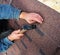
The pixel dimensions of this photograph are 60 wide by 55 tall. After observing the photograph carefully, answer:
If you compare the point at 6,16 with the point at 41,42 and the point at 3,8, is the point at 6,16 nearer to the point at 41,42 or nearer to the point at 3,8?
the point at 3,8

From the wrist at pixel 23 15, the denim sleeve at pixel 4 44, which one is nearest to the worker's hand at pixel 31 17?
the wrist at pixel 23 15

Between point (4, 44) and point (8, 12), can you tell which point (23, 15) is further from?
point (4, 44)

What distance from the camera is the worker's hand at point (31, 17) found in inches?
37.3

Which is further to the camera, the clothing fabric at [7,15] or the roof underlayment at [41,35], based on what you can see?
the clothing fabric at [7,15]

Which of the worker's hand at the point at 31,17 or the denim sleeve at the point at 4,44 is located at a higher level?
the worker's hand at the point at 31,17

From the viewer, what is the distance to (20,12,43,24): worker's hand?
0.95 m

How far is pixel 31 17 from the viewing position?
3.27ft

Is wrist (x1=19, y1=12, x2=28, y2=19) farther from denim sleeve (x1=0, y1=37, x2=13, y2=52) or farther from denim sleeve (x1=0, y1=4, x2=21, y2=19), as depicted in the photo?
denim sleeve (x1=0, y1=37, x2=13, y2=52)

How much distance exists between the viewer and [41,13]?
38.7 inches

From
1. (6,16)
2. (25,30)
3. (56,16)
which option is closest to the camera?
(56,16)

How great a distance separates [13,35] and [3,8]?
22 centimetres

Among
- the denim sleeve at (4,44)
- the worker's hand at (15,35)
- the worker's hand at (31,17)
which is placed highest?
the worker's hand at (31,17)

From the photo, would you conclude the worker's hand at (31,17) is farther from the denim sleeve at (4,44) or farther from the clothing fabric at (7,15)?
the denim sleeve at (4,44)

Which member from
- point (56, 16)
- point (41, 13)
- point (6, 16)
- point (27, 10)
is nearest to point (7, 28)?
point (6, 16)
